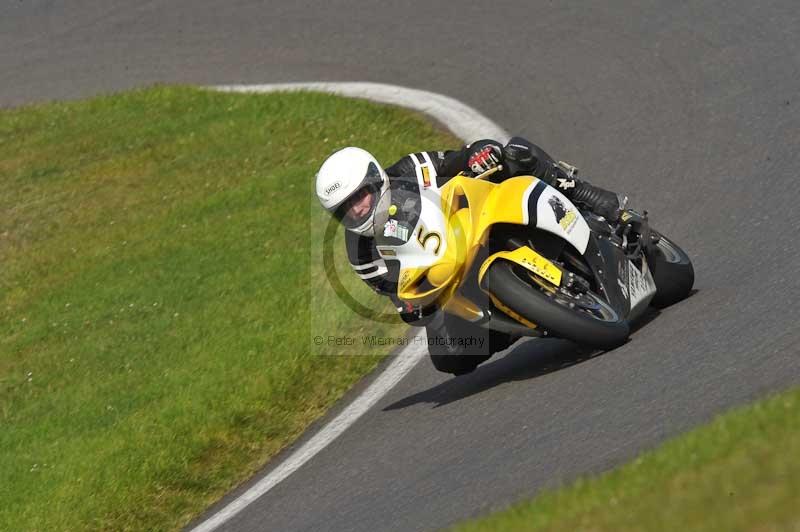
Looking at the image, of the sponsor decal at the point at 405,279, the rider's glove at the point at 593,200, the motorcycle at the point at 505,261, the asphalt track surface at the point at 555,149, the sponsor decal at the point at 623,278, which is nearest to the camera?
the asphalt track surface at the point at 555,149

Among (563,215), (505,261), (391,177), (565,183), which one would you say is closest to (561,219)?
(563,215)

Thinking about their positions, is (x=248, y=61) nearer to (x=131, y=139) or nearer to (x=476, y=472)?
(x=131, y=139)

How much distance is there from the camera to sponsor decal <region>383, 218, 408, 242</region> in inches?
281

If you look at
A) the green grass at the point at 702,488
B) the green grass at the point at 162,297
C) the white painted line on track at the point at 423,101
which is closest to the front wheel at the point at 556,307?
the green grass at the point at 702,488

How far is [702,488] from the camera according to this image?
481 centimetres

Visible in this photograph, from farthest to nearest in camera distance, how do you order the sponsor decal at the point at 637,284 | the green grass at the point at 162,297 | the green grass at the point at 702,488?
1. the green grass at the point at 162,297
2. the sponsor decal at the point at 637,284
3. the green grass at the point at 702,488

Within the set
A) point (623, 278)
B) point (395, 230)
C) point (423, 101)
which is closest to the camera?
point (395, 230)

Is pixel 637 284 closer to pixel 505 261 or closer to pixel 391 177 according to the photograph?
pixel 505 261

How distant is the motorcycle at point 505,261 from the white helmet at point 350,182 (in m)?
0.07

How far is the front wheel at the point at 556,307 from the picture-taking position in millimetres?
7004

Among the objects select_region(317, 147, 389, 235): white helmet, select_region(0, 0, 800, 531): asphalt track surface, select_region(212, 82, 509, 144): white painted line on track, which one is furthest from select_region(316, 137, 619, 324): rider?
select_region(212, 82, 509, 144): white painted line on track

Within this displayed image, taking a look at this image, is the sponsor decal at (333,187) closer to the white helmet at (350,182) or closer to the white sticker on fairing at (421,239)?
the white helmet at (350,182)

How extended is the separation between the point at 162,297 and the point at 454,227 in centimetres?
449

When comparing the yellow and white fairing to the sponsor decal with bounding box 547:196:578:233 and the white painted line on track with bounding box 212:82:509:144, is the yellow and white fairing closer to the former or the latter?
the sponsor decal with bounding box 547:196:578:233
